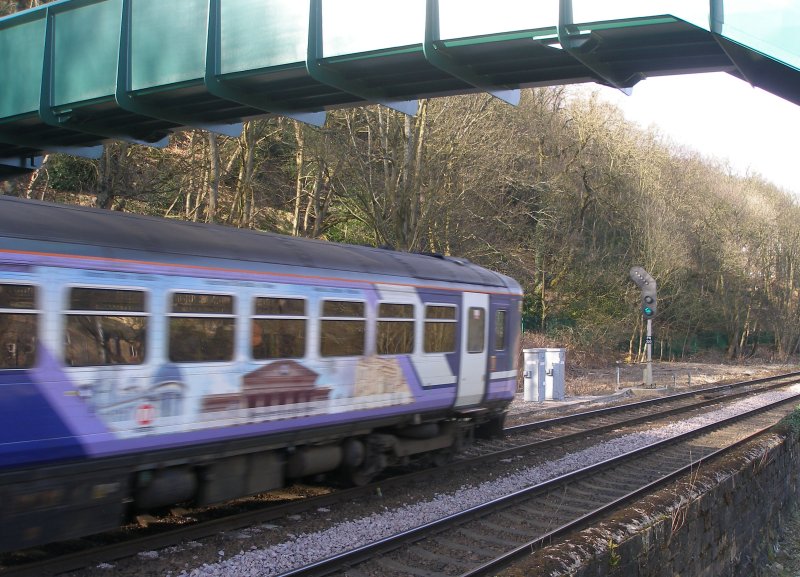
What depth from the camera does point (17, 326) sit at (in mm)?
5336

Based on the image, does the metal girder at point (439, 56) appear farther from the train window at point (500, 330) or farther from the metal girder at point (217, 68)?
the train window at point (500, 330)

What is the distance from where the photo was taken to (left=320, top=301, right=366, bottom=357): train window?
800 cm

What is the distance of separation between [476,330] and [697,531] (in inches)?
150

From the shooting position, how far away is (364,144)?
69.2ft

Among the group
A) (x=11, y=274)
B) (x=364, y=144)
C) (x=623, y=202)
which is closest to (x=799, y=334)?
(x=623, y=202)

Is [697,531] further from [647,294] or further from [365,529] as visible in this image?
[647,294]

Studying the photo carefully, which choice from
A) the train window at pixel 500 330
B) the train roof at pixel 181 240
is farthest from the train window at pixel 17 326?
the train window at pixel 500 330

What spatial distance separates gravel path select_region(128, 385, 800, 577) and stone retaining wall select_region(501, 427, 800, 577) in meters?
1.81

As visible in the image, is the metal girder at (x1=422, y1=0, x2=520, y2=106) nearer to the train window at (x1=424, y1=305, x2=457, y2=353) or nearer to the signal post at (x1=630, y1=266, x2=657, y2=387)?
the train window at (x1=424, y1=305, x2=457, y2=353)

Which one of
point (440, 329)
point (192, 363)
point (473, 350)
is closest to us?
point (192, 363)

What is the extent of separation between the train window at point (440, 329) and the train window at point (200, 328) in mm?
3254

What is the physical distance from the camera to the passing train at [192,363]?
214 inches

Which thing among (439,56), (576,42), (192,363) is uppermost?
(439,56)

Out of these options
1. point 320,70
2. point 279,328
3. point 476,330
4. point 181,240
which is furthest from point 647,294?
point 181,240
